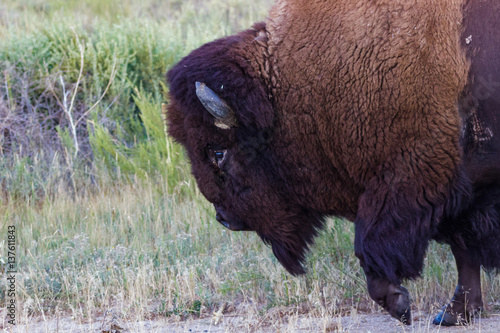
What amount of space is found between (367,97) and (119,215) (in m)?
3.55

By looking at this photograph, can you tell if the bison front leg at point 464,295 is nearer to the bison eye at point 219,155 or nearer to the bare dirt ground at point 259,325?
the bare dirt ground at point 259,325

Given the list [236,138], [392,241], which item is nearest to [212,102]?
[236,138]

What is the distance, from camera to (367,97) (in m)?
3.50

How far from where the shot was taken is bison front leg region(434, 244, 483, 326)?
157 inches

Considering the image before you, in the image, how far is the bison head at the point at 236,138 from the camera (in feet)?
12.3

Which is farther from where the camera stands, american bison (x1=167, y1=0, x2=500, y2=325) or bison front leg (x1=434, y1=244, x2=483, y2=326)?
bison front leg (x1=434, y1=244, x2=483, y2=326)

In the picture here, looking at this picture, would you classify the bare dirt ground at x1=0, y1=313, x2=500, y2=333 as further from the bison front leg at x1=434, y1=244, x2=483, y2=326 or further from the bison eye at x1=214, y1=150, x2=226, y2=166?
the bison eye at x1=214, y1=150, x2=226, y2=166

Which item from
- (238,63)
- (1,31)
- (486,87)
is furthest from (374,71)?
(1,31)

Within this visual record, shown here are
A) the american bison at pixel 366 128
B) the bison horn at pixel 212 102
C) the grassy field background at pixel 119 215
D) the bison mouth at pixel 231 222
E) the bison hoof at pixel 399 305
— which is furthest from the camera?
the grassy field background at pixel 119 215

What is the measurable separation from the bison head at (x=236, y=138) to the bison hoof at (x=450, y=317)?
967mm

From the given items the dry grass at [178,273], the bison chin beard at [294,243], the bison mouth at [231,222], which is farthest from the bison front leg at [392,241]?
the bison mouth at [231,222]

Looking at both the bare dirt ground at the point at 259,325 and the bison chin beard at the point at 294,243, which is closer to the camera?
the bare dirt ground at the point at 259,325

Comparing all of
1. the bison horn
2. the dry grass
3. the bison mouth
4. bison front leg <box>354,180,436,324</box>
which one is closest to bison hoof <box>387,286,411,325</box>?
bison front leg <box>354,180,436,324</box>

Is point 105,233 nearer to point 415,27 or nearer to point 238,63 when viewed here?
point 238,63
